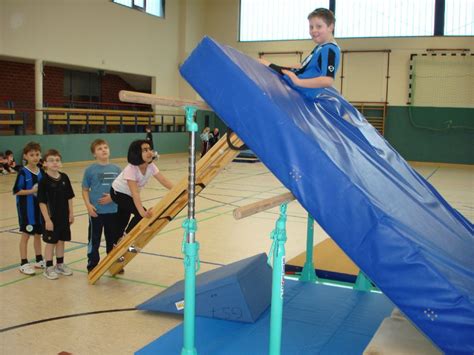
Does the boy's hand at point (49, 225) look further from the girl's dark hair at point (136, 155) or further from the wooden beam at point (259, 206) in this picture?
the wooden beam at point (259, 206)

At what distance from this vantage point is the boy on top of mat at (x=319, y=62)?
3.38 meters

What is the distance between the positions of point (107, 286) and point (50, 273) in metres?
0.60

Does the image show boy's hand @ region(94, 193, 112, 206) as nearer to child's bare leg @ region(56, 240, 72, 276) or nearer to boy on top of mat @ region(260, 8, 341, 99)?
child's bare leg @ region(56, 240, 72, 276)

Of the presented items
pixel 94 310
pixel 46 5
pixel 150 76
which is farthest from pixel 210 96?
pixel 150 76

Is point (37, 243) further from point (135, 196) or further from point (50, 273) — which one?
point (135, 196)

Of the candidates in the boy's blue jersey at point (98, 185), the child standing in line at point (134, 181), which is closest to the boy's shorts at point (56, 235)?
the boy's blue jersey at point (98, 185)

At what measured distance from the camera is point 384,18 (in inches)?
745

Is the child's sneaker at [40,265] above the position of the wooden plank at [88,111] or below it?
below

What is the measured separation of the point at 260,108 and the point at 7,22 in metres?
12.9

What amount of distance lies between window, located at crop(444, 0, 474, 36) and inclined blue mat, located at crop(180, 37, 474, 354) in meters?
17.5

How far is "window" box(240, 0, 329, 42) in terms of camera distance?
64.9 ft

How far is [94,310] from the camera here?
395 centimetres

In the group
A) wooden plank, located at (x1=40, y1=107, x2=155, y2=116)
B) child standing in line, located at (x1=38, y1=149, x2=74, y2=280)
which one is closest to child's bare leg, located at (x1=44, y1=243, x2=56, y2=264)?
child standing in line, located at (x1=38, y1=149, x2=74, y2=280)

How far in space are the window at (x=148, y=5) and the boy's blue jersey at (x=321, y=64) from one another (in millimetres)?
15297
